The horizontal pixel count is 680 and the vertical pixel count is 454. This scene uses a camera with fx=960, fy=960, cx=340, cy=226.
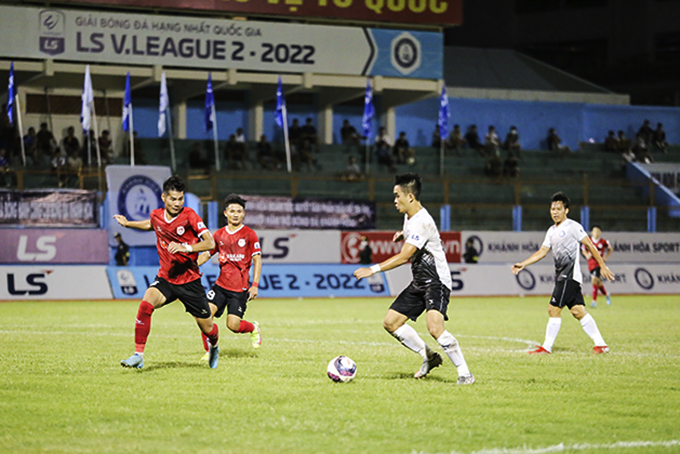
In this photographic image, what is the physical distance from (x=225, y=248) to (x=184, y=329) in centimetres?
519

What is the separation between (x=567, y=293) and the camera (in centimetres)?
1354

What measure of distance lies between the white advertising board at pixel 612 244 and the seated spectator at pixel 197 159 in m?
10.4

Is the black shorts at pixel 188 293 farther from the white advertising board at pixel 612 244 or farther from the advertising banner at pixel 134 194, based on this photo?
the white advertising board at pixel 612 244

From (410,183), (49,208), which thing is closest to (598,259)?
(410,183)

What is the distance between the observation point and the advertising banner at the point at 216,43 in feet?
119

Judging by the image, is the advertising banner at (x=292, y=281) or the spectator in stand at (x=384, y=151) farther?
the spectator in stand at (x=384, y=151)

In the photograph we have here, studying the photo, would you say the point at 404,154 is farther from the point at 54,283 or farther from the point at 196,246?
the point at 196,246

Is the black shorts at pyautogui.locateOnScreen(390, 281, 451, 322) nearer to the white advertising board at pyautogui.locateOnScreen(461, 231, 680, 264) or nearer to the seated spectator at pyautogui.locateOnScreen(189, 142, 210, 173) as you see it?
the white advertising board at pyautogui.locateOnScreen(461, 231, 680, 264)

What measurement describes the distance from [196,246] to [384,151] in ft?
98.9

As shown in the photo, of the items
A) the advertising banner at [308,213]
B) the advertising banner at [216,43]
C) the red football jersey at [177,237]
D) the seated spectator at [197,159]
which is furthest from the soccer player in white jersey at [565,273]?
the advertising banner at [216,43]

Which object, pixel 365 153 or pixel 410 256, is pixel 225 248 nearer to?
pixel 410 256

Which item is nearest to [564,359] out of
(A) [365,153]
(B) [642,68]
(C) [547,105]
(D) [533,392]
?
(D) [533,392]

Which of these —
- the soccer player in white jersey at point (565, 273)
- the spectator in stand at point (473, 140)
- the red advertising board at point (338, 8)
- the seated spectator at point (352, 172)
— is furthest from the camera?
the spectator in stand at point (473, 140)

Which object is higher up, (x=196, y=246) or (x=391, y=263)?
(x=196, y=246)
